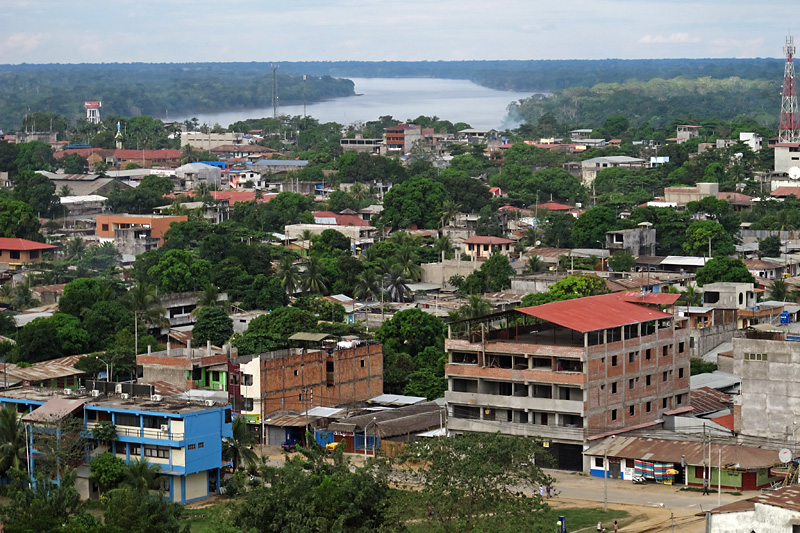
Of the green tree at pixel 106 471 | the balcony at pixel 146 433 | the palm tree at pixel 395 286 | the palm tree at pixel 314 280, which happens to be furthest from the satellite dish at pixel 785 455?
the palm tree at pixel 314 280

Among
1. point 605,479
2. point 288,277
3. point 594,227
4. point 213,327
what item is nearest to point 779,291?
point 594,227

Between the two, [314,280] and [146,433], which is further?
[314,280]

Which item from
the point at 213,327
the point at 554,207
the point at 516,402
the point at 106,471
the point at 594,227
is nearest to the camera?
the point at 106,471

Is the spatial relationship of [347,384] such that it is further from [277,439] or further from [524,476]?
[524,476]

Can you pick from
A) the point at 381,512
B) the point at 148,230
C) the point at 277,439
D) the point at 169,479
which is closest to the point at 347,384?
the point at 277,439

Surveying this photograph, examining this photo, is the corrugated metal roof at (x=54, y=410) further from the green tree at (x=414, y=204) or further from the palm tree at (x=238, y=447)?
the green tree at (x=414, y=204)

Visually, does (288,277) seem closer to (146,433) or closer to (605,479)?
(146,433)

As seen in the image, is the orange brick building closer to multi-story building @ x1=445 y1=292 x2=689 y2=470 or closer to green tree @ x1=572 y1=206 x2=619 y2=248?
green tree @ x1=572 y1=206 x2=619 y2=248
